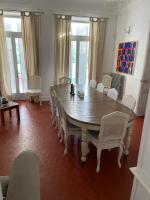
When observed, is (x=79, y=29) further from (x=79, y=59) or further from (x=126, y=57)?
(x=126, y=57)

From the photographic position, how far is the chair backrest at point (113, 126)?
6.68ft

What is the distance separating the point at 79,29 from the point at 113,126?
14.1ft

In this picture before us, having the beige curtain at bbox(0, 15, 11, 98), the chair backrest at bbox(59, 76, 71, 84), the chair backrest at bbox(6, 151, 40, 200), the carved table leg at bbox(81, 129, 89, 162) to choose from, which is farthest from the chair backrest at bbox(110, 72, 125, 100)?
the chair backrest at bbox(6, 151, 40, 200)

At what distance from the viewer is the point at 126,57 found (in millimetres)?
4773

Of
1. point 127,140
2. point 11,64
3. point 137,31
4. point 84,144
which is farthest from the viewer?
point 11,64

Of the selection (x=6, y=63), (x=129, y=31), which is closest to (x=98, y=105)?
(x=129, y=31)

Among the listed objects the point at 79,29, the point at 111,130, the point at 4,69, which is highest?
the point at 79,29

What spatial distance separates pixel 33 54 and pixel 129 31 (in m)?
2.99

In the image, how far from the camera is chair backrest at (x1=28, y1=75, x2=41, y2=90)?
205 inches

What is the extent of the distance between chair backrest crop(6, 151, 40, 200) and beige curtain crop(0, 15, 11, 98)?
435 cm

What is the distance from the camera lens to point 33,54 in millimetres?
5055

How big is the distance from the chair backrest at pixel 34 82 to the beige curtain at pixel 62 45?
0.61m

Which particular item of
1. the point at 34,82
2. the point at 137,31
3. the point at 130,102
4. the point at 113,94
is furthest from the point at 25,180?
the point at 137,31

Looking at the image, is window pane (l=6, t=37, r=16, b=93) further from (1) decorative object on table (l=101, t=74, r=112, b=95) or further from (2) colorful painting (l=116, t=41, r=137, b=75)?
(2) colorful painting (l=116, t=41, r=137, b=75)
